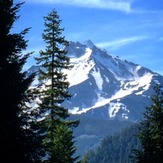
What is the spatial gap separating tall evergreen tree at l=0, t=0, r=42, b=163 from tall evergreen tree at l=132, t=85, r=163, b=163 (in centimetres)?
1251

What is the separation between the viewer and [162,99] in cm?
3447

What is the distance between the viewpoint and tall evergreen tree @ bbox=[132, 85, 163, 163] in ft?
97.2

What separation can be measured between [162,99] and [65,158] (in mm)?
8967

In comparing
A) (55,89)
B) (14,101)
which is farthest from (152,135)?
(14,101)

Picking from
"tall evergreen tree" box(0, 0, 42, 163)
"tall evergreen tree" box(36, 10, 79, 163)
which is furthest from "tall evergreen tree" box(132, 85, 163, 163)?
"tall evergreen tree" box(0, 0, 42, 163)

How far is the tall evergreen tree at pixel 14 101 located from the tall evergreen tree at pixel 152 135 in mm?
12510

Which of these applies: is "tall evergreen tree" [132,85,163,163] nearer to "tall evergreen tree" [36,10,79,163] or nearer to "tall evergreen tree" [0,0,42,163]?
"tall evergreen tree" [36,10,79,163]

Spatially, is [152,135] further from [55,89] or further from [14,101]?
[14,101]

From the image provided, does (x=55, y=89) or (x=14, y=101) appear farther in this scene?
(x=55, y=89)

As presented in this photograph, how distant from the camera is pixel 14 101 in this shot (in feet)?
58.6

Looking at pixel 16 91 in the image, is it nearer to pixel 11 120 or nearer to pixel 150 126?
pixel 11 120

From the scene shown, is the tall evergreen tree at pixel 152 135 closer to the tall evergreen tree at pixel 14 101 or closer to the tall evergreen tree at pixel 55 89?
the tall evergreen tree at pixel 55 89

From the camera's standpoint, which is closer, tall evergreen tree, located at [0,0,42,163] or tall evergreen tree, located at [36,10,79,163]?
tall evergreen tree, located at [0,0,42,163]

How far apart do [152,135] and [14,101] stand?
16.5 m
